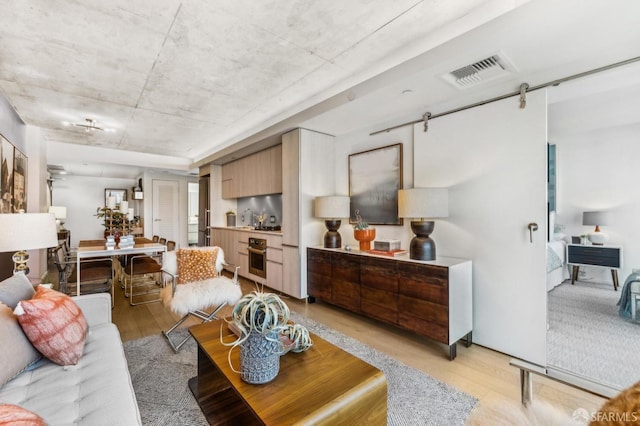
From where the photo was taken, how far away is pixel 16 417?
81cm

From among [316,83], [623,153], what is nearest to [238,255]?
[316,83]

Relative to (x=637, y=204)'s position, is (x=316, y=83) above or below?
above

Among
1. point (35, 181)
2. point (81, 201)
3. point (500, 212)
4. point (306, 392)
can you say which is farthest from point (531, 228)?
point (81, 201)

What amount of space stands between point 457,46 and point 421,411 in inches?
97.7

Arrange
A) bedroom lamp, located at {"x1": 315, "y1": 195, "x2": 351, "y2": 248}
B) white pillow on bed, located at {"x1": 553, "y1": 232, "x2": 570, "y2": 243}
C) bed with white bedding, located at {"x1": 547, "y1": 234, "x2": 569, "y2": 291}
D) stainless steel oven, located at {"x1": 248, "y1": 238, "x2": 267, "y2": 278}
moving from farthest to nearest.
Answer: stainless steel oven, located at {"x1": 248, "y1": 238, "x2": 267, "y2": 278} < bedroom lamp, located at {"x1": 315, "y1": 195, "x2": 351, "y2": 248} < white pillow on bed, located at {"x1": 553, "y1": 232, "x2": 570, "y2": 243} < bed with white bedding, located at {"x1": 547, "y1": 234, "x2": 569, "y2": 291}

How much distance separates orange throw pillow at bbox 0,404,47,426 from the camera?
0.78 meters

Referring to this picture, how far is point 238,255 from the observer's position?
17.8 feet

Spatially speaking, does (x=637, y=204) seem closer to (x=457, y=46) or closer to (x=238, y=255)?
(x=457, y=46)

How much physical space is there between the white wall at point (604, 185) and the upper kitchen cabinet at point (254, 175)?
3600mm

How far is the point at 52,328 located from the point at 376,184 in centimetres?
316

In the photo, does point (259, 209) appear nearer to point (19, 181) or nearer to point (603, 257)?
point (19, 181)

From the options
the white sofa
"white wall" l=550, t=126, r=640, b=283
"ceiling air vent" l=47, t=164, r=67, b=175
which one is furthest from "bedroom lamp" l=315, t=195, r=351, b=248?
"ceiling air vent" l=47, t=164, r=67, b=175

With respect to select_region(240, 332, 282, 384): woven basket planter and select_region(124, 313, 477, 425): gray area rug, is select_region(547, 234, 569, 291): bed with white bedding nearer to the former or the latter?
select_region(124, 313, 477, 425): gray area rug

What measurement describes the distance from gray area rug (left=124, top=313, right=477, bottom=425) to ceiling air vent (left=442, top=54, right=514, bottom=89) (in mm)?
2416
